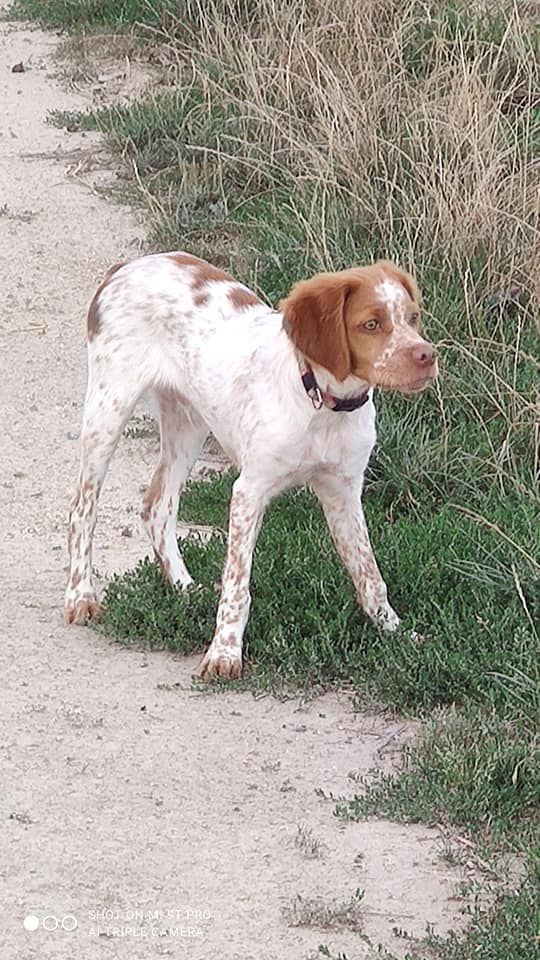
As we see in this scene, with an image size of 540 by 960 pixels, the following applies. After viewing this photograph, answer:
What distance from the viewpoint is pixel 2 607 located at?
660 centimetres

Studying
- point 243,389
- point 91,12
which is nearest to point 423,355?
point 243,389

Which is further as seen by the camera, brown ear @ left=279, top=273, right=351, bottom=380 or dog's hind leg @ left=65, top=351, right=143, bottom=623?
dog's hind leg @ left=65, top=351, right=143, bottom=623

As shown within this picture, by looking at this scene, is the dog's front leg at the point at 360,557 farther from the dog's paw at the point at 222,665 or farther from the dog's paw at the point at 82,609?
the dog's paw at the point at 82,609

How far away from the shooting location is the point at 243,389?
5969 millimetres

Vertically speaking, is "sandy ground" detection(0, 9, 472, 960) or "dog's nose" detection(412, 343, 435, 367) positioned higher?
"dog's nose" detection(412, 343, 435, 367)

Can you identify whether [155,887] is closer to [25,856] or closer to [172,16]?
[25,856]

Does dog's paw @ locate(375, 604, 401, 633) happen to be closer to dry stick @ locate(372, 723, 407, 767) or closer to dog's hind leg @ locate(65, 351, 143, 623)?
dry stick @ locate(372, 723, 407, 767)

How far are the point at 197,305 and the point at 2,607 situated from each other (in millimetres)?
1274

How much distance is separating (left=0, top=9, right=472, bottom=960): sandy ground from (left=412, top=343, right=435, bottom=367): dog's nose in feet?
3.51

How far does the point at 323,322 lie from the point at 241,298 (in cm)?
84

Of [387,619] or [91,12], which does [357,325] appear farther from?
[91,12]

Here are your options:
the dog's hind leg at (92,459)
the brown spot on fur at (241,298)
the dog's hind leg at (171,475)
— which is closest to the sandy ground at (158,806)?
the dog's hind leg at (92,459)

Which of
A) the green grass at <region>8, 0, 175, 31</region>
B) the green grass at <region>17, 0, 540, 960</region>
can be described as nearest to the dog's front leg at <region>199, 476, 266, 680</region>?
the green grass at <region>17, 0, 540, 960</region>

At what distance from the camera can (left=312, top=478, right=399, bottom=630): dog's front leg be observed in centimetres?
608
